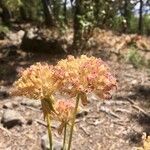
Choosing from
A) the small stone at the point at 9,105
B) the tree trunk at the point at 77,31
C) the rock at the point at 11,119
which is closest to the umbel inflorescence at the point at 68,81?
the rock at the point at 11,119

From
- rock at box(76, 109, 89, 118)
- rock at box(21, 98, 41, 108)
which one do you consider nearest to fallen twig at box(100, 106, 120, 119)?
rock at box(76, 109, 89, 118)

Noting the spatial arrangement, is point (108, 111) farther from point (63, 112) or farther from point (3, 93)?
point (63, 112)

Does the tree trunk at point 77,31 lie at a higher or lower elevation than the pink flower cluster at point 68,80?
lower

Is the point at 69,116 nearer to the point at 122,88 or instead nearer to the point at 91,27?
the point at 122,88

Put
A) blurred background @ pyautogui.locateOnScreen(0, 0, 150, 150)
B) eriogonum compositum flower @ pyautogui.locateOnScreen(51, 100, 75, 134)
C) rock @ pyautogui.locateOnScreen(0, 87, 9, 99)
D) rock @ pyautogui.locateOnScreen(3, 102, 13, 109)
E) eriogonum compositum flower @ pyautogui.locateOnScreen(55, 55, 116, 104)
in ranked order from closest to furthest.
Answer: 1. eriogonum compositum flower @ pyautogui.locateOnScreen(55, 55, 116, 104)
2. eriogonum compositum flower @ pyautogui.locateOnScreen(51, 100, 75, 134)
3. blurred background @ pyautogui.locateOnScreen(0, 0, 150, 150)
4. rock @ pyautogui.locateOnScreen(3, 102, 13, 109)
5. rock @ pyautogui.locateOnScreen(0, 87, 9, 99)

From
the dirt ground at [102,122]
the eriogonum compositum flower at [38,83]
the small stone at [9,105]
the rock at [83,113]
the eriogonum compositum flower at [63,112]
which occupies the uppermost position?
the eriogonum compositum flower at [38,83]

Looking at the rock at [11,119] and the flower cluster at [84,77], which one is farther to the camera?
the rock at [11,119]

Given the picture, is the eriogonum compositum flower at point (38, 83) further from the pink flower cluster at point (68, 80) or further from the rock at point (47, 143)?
the rock at point (47, 143)

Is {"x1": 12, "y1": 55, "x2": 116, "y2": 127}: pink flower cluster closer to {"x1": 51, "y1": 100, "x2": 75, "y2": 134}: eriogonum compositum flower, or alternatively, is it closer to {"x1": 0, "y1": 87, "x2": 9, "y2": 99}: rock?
{"x1": 51, "y1": 100, "x2": 75, "y2": 134}: eriogonum compositum flower
